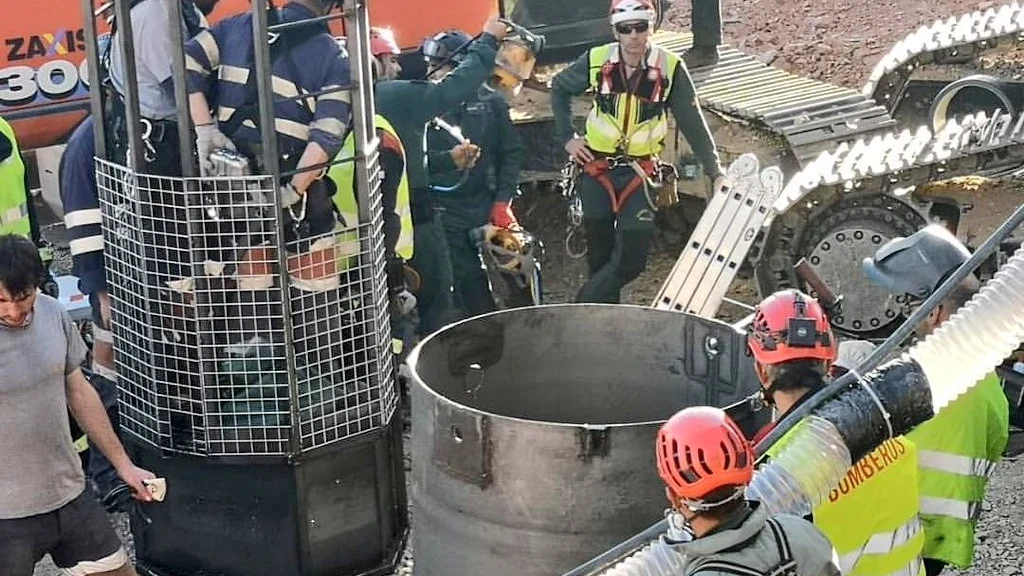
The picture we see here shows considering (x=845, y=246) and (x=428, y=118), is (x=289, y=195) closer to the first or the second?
(x=428, y=118)

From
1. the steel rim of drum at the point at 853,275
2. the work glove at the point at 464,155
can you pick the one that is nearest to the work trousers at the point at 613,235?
the work glove at the point at 464,155

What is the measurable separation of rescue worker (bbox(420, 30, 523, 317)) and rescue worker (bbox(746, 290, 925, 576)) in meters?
4.01

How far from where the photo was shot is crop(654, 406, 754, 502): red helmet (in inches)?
122

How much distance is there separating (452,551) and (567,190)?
14.5 ft

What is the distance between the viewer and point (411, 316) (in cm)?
732

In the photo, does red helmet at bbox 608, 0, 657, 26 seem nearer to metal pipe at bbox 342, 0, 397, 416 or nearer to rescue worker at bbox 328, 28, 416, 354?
rescue worker at bbox 328, 28, 416, 354

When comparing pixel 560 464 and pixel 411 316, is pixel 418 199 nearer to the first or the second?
pixel 411 316

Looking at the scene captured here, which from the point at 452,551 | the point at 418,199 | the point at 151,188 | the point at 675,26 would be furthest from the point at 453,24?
the point at 675,26

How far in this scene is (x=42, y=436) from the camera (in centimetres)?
462

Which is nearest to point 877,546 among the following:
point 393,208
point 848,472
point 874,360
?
point 848,472

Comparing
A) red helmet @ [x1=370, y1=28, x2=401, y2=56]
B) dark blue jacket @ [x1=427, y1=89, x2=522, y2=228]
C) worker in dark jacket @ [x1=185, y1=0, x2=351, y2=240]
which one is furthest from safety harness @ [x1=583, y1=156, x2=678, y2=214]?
worker in dark jacket @ [x1=185, y1=0, x2=351, y2=240]

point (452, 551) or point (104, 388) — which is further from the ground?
point (452, 551)

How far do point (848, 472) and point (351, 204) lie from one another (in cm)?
251

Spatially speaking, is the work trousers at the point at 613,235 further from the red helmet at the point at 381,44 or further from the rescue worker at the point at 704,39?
the rescue worker at the point at 704,39
